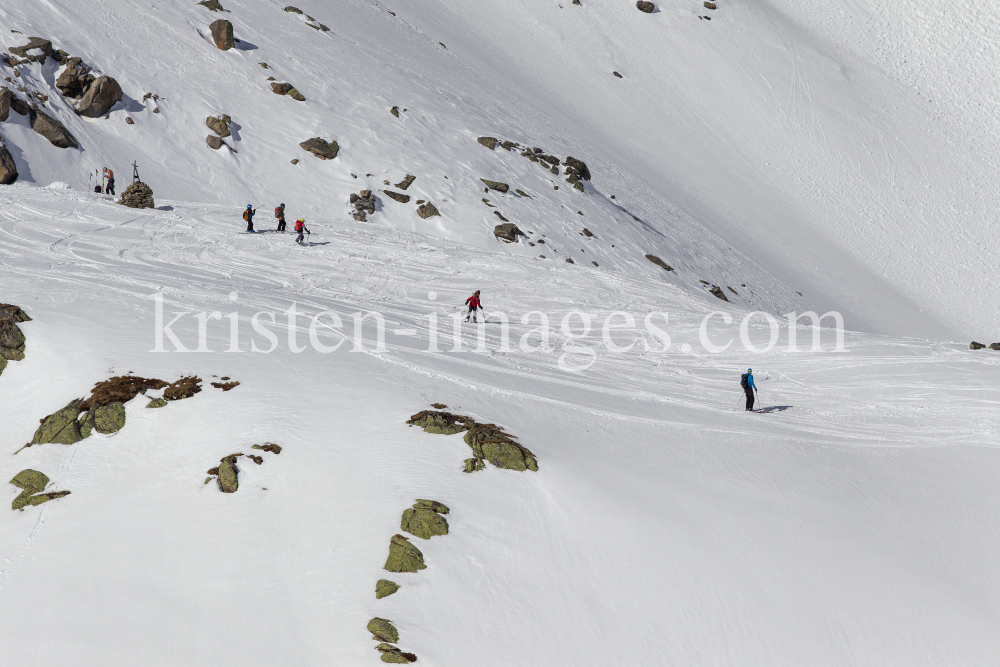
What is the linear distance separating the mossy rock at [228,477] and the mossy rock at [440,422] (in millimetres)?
3321

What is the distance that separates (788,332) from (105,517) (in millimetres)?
19631

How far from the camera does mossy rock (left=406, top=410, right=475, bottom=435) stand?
1512cm

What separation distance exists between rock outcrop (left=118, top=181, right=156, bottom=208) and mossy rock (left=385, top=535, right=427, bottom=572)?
24.1 metres

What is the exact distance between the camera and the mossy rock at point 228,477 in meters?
13.6

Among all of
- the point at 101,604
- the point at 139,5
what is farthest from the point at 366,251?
the point at 139,5

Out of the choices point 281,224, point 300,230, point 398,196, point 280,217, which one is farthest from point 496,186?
point 300,230

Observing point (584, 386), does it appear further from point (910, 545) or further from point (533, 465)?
point (910, 545)

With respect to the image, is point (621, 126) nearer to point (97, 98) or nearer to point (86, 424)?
point (97, 98)

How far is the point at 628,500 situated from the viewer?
14.2m

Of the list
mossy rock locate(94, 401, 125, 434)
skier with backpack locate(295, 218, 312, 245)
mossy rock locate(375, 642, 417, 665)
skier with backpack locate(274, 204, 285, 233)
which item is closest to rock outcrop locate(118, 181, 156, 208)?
skier with backpack locate(274, 204, 285, 233)

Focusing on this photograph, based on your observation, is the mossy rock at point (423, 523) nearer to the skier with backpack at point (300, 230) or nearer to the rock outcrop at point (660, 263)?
the skier with backpack at point (300, 230)

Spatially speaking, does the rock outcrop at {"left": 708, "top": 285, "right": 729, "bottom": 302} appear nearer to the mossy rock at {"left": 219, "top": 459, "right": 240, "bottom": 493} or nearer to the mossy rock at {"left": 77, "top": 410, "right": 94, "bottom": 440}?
the mossy rock at {"left": 219, "top": 459, "right": 240, "bottom": 493}

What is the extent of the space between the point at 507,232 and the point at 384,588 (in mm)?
25212

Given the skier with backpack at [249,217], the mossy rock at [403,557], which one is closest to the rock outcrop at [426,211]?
the skier with backpack at [249,217]
